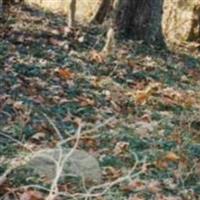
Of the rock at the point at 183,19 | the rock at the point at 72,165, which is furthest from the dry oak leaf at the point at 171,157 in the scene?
the rock at the point at 183,19

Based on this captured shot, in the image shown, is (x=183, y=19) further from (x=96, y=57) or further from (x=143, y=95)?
(x=143, y=95)

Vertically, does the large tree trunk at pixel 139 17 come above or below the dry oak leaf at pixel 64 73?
above

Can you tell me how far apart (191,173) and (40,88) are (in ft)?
6.59

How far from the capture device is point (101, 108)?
6.91 metres

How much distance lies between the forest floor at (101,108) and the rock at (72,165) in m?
0.09

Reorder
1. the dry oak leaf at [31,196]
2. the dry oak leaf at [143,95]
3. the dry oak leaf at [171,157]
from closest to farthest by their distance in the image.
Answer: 1. the dry oak leaf at [31,196]
2. the dry oak leaf at [171,157]
3. the dry oak leaf at [143,95]

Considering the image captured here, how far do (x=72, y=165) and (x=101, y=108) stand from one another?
1846mm

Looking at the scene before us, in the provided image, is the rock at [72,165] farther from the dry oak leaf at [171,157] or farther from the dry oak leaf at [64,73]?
the dry oak leaf at [64,73]

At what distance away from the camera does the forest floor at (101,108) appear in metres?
5.28

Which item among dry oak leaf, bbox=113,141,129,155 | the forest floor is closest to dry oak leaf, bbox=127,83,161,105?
the forest floor

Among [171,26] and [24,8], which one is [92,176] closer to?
[24,8]

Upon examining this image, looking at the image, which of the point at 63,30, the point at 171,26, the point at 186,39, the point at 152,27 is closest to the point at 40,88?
the point at 63,30

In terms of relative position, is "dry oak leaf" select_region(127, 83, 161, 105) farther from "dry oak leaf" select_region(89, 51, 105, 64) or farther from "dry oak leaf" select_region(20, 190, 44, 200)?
"dry oak leaf" select_region(20, 190, 44, 200)

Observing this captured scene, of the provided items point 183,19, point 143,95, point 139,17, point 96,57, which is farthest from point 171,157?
point 183,19
